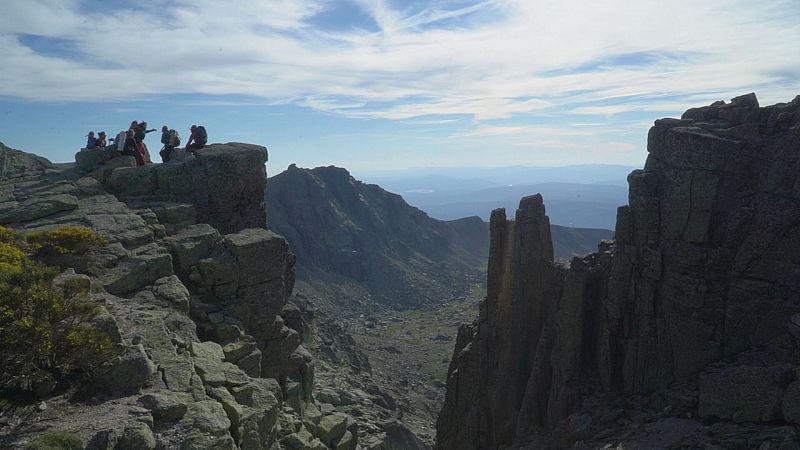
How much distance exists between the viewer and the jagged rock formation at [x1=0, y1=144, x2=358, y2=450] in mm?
18969

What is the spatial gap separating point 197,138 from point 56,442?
110 feet

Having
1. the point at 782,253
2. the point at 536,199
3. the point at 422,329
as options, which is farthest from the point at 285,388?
the point at 422,329

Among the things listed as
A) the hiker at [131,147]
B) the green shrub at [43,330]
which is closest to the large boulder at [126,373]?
the green shrub at [43,330]

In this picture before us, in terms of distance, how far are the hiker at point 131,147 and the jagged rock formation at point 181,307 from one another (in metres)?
1.28

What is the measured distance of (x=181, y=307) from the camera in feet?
97.2

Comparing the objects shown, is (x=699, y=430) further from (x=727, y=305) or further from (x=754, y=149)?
(x=754, y=149)

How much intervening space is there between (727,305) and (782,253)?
465 cm

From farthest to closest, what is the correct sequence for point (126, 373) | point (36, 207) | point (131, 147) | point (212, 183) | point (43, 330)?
point (131, 147)
point (212, 183)
point (36, 207)
point (126, 373)
point (43, 330)

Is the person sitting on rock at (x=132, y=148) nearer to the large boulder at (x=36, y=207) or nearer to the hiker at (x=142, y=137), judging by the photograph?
the hiker at (x=142, y=137)

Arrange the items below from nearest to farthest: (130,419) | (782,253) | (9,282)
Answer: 1. (130,419)
2. (9,282)
3. (782,253)

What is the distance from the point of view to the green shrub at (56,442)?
15.8 metres

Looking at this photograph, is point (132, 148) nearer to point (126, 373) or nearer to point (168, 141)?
point (168, 141)

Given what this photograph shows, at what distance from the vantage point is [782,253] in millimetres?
32219

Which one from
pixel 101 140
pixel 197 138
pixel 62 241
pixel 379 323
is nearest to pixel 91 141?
pixel 101 140
